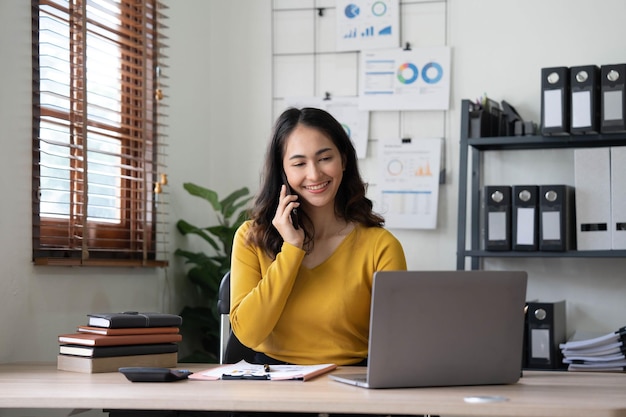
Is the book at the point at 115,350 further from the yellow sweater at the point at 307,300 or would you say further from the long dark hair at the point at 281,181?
the long dark hair at the point at 281,181

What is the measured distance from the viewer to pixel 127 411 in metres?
1.88

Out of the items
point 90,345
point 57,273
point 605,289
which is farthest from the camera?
point 605,289

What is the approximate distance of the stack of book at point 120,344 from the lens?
2.08 metres

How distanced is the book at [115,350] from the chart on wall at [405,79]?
1.84m

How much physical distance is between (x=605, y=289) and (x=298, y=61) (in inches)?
63.1

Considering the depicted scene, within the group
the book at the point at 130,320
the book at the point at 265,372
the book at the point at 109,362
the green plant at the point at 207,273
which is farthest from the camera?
the green plant at the point at 207,273

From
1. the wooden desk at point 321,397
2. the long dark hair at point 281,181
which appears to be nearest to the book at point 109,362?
the wooden desk at point 321,397

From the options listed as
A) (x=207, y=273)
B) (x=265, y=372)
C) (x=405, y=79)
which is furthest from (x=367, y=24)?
(x=265, y=372)

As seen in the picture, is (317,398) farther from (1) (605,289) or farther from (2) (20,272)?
(1) (605,289)

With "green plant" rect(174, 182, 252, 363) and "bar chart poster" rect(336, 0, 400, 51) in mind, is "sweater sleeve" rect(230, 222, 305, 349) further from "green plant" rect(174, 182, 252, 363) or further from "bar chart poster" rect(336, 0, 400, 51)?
"bar chart poster" rect(336, 0, 400, 51)

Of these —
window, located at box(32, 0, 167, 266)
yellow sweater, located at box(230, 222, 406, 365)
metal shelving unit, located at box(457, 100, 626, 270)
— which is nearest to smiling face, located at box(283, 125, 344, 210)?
yellow sweater, located at box(230, 222, 406, 365)

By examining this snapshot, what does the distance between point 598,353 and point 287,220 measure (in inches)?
59.9

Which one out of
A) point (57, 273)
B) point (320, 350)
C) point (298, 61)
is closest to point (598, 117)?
point (298, 61)

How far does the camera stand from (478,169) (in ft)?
11.9
